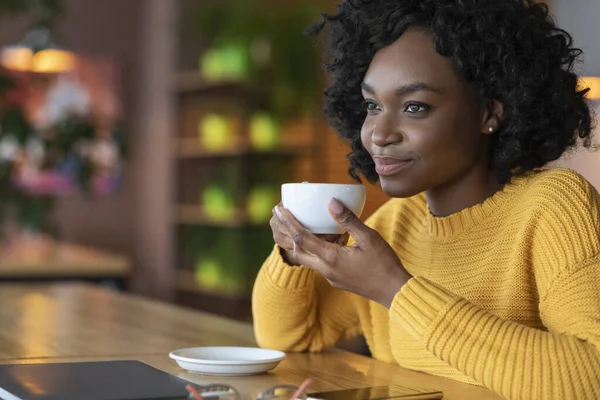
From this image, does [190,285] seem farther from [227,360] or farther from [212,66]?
[227,360]

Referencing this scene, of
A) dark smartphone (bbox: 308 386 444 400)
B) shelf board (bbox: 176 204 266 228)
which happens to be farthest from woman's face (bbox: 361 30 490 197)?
shelf board (bbox: 176 204 266 228)

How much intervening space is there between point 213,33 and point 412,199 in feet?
13.5

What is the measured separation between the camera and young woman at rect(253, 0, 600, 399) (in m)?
1.26

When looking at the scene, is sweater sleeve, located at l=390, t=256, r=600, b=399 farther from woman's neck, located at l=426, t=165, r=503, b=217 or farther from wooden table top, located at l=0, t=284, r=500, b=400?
woman's neck, located at l=426, t=165, r=503, b=217

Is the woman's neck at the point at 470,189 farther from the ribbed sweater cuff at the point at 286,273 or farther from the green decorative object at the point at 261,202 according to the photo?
the green decorative object at the point at 261,202

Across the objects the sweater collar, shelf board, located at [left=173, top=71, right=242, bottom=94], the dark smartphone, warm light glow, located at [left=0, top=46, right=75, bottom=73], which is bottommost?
the dark smartphone

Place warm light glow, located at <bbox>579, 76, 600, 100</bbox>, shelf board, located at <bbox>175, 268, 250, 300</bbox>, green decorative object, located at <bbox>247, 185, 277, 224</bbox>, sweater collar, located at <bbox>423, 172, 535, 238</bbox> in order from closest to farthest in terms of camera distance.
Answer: sweater collar, located at <bbox>423, 172, 535, 238</bbox> < warm light glow, located at <bbox>579, 76, 600, 100</bbox> < green decorative object, located at <bbox>247, 185, 277, 224</bbox> < shelf board, located at <bbox>175, 268, 250, 300</bbox>

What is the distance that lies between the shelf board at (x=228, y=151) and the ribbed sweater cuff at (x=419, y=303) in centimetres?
394

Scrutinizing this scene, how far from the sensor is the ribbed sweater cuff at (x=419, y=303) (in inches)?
49.8

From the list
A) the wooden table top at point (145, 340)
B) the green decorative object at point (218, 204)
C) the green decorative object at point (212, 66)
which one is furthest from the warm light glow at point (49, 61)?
the wooden table top at point (145, 340)

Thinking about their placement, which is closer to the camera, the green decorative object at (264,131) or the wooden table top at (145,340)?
the wooden table top at (145,340)

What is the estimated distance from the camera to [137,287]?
6.71m

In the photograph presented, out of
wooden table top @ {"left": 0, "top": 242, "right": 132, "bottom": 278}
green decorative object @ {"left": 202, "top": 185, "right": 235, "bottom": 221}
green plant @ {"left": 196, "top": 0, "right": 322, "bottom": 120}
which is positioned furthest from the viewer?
green decorative object @ {"left": 202, "top": 185, "right": 235, "bottom": 221}

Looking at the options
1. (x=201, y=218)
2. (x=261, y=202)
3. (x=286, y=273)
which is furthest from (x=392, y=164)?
(x=201, y=218)
